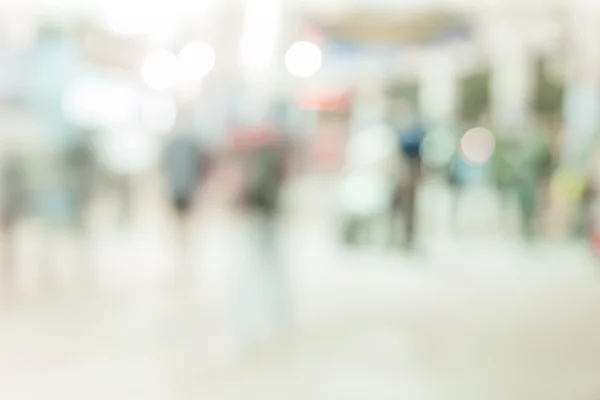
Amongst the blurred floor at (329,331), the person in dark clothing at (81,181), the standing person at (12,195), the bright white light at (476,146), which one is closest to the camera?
the blurred floor at (329,331)

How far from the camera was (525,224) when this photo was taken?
926cm

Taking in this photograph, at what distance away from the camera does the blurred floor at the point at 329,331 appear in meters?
3.93

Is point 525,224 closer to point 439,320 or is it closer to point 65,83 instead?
point 439,320

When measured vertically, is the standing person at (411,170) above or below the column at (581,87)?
below

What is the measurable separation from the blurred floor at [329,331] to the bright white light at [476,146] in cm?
199

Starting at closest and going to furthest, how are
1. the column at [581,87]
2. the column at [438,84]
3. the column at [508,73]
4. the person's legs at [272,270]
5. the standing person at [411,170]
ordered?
the person's legs at [272,270], the standing person at [411,170], the column at [581,87], the column at [508,73], the column at [438,84]

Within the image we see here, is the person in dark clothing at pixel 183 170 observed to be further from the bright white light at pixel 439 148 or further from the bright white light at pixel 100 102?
the bright white light at pixel 100 102

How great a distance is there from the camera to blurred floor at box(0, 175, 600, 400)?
3.93 metres

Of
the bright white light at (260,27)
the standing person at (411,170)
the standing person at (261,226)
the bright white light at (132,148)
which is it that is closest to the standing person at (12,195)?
the standing person at (261,226)

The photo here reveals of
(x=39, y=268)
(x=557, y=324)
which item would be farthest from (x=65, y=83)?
(x=557, y=324)

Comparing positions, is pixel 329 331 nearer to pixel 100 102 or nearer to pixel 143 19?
pixel 143 19

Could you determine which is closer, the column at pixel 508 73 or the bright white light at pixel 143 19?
the bright white light at pixel 143 19

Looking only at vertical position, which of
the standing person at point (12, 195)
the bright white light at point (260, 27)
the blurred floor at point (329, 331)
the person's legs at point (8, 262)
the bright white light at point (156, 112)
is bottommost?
the blurred floor at point (329, 331)

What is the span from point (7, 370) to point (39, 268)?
3.15 m
